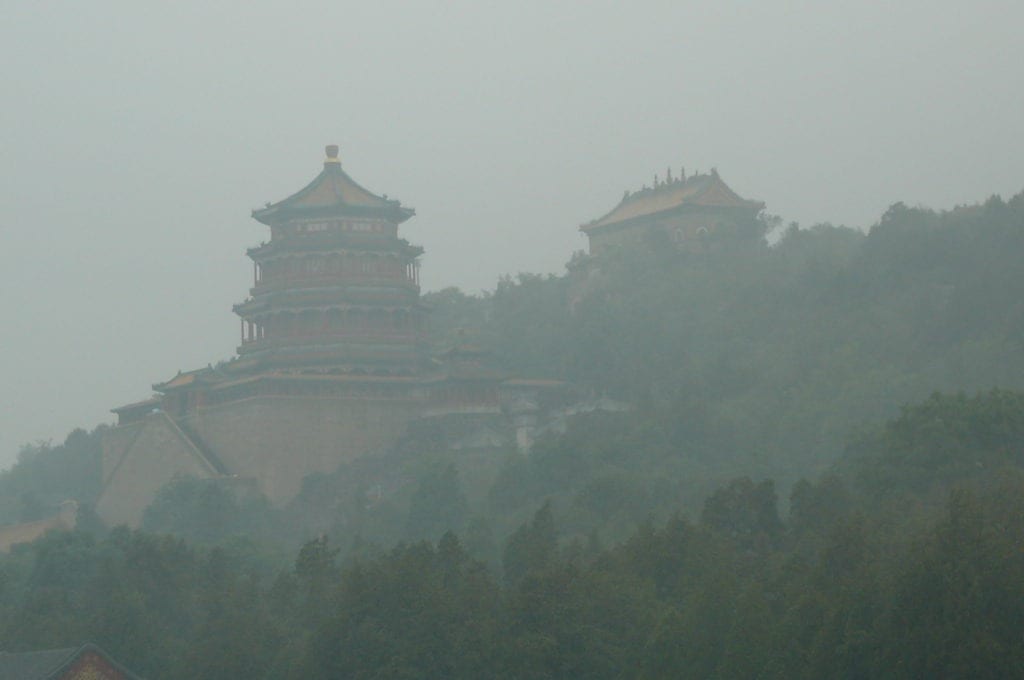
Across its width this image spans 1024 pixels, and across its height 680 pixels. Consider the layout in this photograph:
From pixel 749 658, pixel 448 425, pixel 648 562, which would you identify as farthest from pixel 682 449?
pixel 749 658

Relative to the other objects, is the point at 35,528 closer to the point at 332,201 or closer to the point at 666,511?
the point at 332,201

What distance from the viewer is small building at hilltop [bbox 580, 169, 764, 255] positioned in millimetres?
72625

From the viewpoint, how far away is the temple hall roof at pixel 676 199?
72812 millimetres

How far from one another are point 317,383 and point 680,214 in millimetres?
15479

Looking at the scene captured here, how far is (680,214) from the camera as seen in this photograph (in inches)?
2876

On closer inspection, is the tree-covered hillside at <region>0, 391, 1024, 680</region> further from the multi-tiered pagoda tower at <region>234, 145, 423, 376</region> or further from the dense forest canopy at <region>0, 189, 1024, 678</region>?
the multi-tiered pagoda tower at <region>234, 145, 423, 376</region>

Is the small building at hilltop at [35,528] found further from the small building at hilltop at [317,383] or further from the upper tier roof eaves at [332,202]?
the upper tier roof eaves at [332,202]

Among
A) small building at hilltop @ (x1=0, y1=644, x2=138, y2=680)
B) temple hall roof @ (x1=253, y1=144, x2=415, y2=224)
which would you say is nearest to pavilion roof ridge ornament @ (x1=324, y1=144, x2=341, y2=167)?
temple hall roof @ (x1=253, y1=144, x2=415, y2=224)

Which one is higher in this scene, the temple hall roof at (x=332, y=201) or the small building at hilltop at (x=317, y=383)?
the temple hall roof at (x=332, y=201)

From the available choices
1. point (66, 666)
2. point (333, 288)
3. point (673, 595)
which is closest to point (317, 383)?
point (333, 288)

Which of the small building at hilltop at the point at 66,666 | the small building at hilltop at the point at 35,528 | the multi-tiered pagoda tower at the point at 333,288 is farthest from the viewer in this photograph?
the multi-tiered pagoda tower at the point at 333,288

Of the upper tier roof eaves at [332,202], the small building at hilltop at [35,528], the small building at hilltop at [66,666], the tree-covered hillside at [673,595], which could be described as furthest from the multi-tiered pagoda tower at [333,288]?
the small building at hilltop at [66,666]

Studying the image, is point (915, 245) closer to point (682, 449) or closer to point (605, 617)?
point (682, 449)

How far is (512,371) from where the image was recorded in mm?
66000
